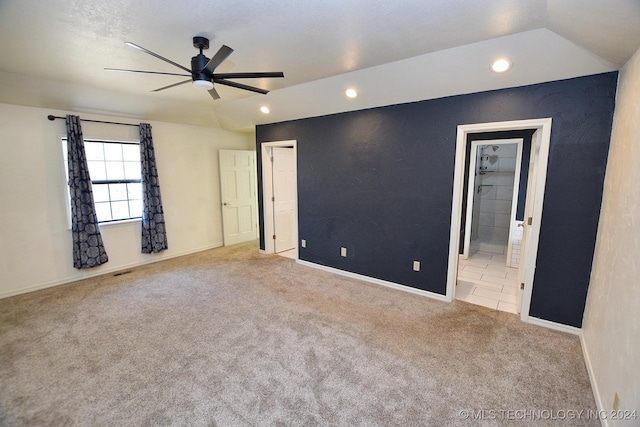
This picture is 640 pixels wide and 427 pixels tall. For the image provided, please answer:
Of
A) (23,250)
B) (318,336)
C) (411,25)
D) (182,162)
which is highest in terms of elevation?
(411,25)

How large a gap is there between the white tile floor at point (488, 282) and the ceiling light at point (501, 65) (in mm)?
2471

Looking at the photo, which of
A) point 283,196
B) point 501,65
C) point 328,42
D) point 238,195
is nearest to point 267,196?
point 283,196

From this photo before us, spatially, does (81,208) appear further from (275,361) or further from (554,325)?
(554,325)

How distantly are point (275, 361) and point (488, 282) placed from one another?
3.14 metres

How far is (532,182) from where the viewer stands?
3.02 m

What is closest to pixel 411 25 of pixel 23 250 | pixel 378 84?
pixel 378 84

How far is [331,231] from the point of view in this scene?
4.39 m

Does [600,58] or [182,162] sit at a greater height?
[600,58]

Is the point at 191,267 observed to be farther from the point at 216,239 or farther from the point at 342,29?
the point at 342,29

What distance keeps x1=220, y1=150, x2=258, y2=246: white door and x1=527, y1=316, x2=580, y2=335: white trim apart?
509 cm

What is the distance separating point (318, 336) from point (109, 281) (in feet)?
10.8

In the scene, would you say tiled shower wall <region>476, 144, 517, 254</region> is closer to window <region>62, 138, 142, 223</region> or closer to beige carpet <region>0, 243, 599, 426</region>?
beige carpet <region>0, 243, 599, 426</region>

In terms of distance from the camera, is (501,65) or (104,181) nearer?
(501,65)

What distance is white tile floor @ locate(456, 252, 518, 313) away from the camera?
11.1ft
